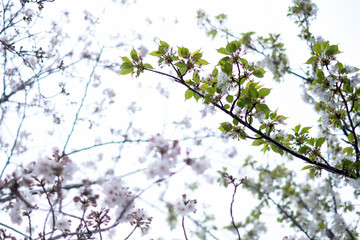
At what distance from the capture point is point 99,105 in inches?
213

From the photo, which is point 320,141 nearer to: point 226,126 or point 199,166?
point 226,126


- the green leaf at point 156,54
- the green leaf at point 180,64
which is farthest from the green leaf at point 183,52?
the green leaf at point 156,54

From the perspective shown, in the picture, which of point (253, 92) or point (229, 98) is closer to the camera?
point (253, 92)

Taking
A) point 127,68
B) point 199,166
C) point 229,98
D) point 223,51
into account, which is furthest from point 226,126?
point 127,68

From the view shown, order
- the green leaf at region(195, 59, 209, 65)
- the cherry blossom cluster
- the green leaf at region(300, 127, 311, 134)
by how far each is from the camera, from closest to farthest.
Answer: the cherry blossom cluster
the green leaf at region(195, 59, 209, 65)
the green leaf at region(300, 127, 311, 134)

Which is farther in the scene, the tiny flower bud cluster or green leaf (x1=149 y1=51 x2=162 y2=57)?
green leaf (x1=149 y1=51 x2=162 y2=57)

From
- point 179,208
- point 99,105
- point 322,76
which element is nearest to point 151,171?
point 179,208

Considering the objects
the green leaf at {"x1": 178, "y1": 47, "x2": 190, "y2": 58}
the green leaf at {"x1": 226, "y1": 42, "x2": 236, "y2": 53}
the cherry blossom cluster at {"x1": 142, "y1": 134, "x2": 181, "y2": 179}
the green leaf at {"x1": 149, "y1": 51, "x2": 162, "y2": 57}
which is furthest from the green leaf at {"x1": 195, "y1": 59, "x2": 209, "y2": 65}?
the cherry blossom cluster at {"x1": 142, "y1": 134, "x2": 181, "y2": 179}

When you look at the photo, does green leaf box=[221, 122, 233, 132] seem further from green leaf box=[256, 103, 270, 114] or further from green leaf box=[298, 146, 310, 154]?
green leaf box=[298, 146, 310, 154]

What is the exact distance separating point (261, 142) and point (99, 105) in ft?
13.6

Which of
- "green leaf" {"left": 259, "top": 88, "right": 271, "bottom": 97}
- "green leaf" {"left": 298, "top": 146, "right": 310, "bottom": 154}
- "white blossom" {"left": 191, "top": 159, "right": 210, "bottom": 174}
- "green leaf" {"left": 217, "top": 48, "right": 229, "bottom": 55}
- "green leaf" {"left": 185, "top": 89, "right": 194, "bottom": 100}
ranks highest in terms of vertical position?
"green leaf" {"left": 217, "top": 48, "right": 229, "bottom": 55}

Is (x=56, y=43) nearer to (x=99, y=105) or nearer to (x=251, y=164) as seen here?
(x=99, y=105)

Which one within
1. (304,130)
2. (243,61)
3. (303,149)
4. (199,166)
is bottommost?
(199,166)

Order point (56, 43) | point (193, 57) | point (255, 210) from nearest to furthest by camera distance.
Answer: point (193, 57) < point (56, 43) < point (255, 210)
